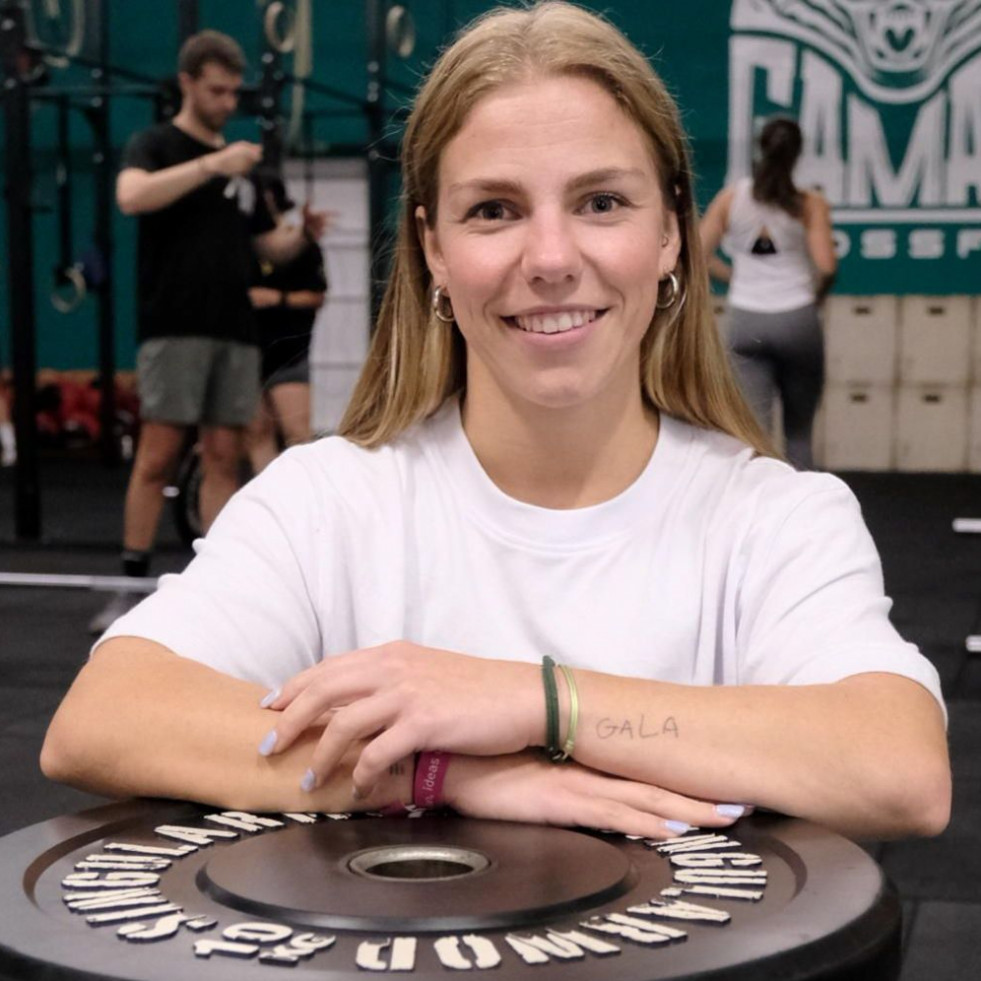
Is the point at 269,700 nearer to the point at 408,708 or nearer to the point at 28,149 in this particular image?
the point at 408,708

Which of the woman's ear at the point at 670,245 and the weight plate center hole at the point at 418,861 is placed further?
the woman's ear at the point at 670,245

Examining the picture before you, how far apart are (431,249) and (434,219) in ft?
0.14

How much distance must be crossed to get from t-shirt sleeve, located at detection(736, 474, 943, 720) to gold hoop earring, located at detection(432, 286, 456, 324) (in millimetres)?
327

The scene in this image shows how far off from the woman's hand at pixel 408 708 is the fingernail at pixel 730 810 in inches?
4.6

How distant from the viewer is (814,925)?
0.74m

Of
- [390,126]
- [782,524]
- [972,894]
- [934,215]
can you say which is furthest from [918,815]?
[934,215]

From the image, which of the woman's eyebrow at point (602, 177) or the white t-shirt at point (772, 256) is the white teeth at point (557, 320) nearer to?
the woman's eyebrow at point (602, 177)

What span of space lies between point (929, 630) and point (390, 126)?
2.66 m

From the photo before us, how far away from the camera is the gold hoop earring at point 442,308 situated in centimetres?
133

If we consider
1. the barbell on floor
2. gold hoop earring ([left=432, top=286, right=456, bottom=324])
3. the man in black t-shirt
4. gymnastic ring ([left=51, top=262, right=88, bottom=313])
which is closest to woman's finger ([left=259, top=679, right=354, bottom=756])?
gold hoop earring ([left=432, top=286, right=456, bottom=324])

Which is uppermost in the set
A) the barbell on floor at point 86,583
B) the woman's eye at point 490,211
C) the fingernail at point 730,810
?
the woman's eye at point 490,211

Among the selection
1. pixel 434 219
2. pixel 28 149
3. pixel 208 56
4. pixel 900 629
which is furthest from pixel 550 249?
pixel 28 149

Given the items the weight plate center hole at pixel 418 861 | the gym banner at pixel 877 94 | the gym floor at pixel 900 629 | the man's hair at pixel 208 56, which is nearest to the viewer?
the weight plate center hole at pixel 418 861

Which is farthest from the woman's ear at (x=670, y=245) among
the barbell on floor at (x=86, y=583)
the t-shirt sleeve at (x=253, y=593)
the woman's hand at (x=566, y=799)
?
the barbell on floor at (x=86, y=583)
